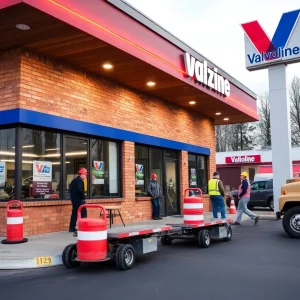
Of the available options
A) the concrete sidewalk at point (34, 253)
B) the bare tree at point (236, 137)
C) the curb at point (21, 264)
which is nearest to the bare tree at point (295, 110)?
the bare tree at point (236, 137)

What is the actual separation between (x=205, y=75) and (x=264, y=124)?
48160 millimetres

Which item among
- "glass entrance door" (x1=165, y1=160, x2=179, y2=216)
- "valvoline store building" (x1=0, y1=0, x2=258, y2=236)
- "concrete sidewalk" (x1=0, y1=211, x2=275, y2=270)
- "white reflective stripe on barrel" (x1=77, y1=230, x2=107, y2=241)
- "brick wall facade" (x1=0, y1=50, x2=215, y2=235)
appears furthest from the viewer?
"glass entrance door" (x1=165, y1=160, x2=179, y2=216)

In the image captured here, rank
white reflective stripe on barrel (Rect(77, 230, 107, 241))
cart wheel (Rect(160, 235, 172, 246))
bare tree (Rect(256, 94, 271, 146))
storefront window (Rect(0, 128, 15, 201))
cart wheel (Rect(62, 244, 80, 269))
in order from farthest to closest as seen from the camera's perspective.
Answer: bare tree (Rect(256, 94, 271, 146)) → storefront window (Rect(0, 128, 15, 201)) → cart wheel (Rect(160, 235, 172, 246)) → cart wheel (Rect(62, 244, 80, 269)) → white reflective stripe on barrel (Rect(77, 230, 107, 241))

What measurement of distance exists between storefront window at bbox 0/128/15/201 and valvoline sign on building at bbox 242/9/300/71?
1168 centimetres

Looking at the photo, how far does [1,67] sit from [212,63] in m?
8.52

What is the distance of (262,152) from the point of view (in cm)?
3800

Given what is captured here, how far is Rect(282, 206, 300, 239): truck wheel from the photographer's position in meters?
11.1

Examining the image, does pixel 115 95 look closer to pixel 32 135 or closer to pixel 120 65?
pixel 120 65

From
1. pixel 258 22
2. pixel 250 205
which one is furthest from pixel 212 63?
pixel 250 205

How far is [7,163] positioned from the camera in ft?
36.6

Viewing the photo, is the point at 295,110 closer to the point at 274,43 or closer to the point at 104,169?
the point at 274,43

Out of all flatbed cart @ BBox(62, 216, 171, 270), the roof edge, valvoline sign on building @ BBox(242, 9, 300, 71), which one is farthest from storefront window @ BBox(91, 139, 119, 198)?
valvoline sign on building @ BBox(242, 9, 300, 71)

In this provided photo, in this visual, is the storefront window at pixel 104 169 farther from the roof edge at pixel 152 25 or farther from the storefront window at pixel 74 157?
the roof edge at pixel 152 25

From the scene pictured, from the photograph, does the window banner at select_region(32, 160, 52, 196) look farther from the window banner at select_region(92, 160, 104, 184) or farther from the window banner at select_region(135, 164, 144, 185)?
the window banner at select_region(135, 164, 144, 185)
